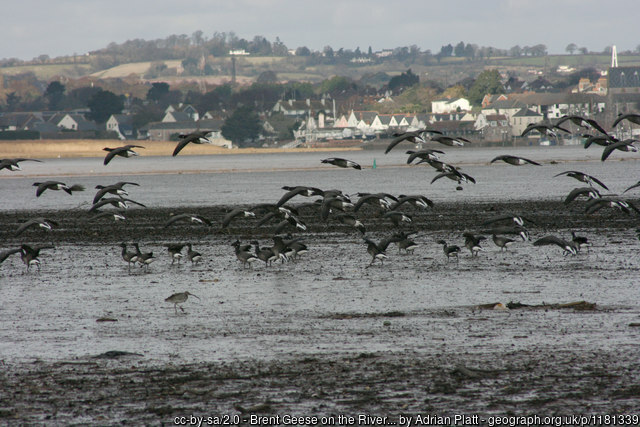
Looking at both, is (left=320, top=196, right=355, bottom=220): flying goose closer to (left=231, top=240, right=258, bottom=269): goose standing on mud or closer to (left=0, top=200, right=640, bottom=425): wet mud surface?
(left=0, top=200, right=640, bottom=425): wet mud surface

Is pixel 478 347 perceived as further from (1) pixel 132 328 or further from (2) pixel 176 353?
(1) pixel 132 328

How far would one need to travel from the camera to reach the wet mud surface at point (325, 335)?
10703 mm

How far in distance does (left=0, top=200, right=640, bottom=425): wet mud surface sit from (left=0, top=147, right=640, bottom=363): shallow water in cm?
6

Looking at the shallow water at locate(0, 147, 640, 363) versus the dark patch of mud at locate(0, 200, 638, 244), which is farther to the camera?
the dark patch of mud at locate(0, 200, 638, 244)

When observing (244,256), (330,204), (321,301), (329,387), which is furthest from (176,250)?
(329,387)

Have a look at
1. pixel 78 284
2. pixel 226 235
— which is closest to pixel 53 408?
pixel 78 284

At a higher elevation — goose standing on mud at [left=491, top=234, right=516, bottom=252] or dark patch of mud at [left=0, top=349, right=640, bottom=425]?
dark patch of mud at [left=0, top=349, right=640, bottom=425]

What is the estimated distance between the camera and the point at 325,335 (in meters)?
14.6

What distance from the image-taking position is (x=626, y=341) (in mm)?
13297

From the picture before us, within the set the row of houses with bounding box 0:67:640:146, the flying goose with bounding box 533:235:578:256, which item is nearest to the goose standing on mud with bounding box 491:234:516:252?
the flying goose with bounding box 533:235:578:256

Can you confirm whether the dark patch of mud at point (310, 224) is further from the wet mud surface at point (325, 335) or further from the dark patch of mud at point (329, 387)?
the dark patch of mud at point (329, 387)

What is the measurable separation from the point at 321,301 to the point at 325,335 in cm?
337

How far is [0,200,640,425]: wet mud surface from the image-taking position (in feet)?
35.1

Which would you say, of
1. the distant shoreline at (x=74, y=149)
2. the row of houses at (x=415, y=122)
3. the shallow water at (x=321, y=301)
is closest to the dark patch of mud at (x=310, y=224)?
the shallow water at (x=321, y=301)
